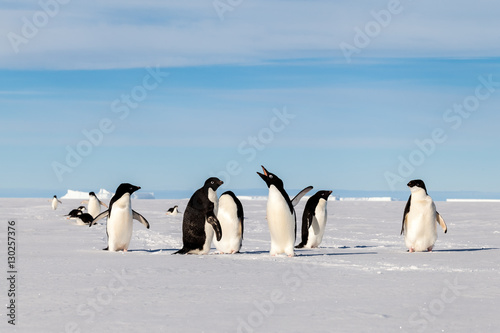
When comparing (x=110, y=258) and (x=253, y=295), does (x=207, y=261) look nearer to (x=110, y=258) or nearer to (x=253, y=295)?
(x=110, y=258)

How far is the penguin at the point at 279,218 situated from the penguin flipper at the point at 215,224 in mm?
629

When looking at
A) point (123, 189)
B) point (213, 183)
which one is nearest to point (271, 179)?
point (213, 183)

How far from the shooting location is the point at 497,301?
5.13 meters

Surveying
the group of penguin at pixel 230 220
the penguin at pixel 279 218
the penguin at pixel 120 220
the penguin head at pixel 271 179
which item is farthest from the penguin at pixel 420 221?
the penguin at pixel 120 220

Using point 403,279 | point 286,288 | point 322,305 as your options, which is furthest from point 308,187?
point 322,305

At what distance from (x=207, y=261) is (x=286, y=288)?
7.61 feet

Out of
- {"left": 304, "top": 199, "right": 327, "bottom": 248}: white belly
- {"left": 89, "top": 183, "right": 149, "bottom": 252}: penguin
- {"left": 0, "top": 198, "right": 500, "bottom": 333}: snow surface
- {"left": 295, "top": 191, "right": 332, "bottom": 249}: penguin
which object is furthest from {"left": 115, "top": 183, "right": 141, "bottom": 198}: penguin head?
{"left": 304, "top": 199, "right": 327, "bottom": 248}: white belly

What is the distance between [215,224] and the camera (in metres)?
8.92

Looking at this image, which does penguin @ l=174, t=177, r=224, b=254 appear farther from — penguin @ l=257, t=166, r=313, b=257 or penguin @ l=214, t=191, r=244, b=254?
penguin @ l=257, t=166, r=313, b=257

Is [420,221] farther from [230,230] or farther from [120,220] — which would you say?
[120,220]

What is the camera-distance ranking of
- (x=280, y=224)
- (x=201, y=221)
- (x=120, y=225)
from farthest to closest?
1. (x=120, y=225)
2. (x=201, y=221)
3. (x=280, y=224)

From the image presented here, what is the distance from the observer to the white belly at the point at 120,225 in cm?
959

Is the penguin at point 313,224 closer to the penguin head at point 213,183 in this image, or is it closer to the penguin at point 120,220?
the penguin head at point 213,183

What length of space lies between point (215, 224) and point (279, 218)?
81cm
